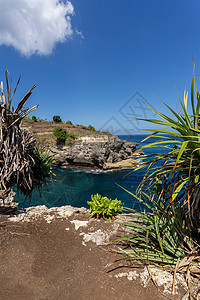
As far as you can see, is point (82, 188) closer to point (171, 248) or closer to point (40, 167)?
point (40, 167)

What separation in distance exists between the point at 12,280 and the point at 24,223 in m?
1.86

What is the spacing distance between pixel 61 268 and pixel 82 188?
1761 cm

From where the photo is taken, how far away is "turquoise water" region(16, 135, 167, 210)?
15.6 m

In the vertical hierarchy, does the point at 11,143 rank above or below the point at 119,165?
above

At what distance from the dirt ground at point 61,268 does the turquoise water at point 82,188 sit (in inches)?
340

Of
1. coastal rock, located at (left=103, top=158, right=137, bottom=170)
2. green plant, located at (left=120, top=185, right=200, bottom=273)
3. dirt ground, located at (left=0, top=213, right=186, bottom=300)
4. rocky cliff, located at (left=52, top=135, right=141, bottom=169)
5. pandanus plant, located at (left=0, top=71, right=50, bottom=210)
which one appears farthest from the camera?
rocky cliff, located at (left=52, top=135, right=141, bottom=169)

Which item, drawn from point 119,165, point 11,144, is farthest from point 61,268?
point 119,165

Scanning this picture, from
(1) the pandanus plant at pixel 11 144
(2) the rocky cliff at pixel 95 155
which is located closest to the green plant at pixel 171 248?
(1) the pandanus plant at pixel 11 144

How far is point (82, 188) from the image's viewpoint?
65.8ft

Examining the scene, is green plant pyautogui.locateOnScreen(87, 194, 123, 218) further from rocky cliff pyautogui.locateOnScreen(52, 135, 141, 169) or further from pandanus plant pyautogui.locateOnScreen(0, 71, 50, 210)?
rocky cliff pyautogui.locateOnScreen(52, 135, 141, 169)

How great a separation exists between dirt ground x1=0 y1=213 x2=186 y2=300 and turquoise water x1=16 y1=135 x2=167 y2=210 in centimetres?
863

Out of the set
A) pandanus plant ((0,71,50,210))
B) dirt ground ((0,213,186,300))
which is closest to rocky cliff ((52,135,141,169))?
pandanus plant ((0,71,50,210))

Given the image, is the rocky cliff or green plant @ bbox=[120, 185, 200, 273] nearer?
green plant @ bbox=[120, 185, 200, 273]

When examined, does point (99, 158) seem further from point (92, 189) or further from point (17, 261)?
point (17, 261)
